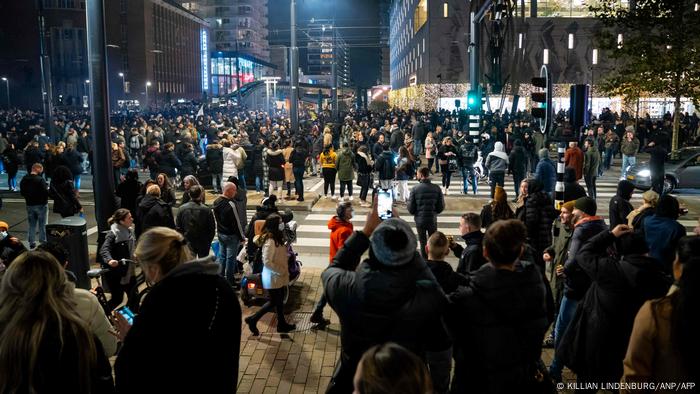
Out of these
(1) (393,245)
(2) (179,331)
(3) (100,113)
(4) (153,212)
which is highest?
(3) (100,113)

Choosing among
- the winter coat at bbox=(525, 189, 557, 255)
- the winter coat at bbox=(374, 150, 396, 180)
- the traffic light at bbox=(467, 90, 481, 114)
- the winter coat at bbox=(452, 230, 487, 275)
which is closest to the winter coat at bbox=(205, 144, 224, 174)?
the winter coat at bbox=(374, 150, 396, 180)

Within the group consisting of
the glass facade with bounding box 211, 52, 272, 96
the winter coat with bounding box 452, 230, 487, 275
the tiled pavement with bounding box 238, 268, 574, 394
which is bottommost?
the tiled pavement with bounding box 238, 268, 574, 394

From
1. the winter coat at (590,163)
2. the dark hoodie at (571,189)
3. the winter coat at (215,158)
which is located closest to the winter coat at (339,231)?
the dark hoodie at (571,189)

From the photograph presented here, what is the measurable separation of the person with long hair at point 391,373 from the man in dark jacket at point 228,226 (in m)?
6.46

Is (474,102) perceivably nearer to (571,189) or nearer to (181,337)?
(571,189)

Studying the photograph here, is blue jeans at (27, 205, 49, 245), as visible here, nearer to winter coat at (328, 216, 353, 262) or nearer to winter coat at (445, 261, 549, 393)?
winter coat at (328, 216, 353, 262)

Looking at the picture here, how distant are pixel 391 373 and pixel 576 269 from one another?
3.64m

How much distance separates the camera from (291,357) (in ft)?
22.1

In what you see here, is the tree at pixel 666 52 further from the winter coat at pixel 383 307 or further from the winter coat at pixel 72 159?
the winter coat at pixel 383 307

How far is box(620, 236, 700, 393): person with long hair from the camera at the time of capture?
3232 mm

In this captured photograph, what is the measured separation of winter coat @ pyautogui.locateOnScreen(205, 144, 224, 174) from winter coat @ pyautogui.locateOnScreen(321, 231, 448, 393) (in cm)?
1490

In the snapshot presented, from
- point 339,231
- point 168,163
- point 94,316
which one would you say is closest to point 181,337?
point 94,316

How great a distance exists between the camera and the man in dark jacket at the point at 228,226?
8828 mm

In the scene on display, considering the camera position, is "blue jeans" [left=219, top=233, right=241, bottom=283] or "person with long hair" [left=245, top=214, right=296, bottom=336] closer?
"person with long hair" [left=245, top=214, right=296, bottom=336]
